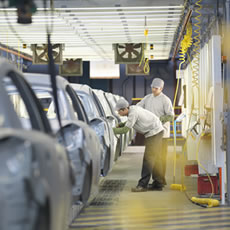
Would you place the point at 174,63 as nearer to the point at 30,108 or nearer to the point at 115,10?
the point at 115,10

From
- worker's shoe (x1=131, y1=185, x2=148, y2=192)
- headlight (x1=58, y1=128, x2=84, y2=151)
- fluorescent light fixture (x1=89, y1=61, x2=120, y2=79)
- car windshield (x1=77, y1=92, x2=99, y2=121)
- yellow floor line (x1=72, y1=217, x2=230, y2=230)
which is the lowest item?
worker's shoe (x1=131, y1=185, x2=148, y2=192)

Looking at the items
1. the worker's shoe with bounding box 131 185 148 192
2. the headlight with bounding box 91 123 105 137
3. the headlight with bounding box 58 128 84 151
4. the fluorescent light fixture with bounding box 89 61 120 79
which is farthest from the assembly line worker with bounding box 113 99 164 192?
the fluorescent light fixture with bounding box 89 61 120 79

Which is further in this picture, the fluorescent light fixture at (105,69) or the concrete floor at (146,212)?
the fluorescent light fixture at (105,69)

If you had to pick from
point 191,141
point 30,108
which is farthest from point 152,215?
point 30,108

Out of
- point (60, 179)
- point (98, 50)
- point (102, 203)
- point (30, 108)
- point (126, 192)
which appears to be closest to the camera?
point (60, 179)

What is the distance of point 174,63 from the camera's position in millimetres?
25250

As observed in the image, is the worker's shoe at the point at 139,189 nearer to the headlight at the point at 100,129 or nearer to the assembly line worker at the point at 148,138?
the assembly line worker at the point at 148,138

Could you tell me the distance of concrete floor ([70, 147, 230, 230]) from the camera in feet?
20.1

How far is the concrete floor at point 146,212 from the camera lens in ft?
20.1

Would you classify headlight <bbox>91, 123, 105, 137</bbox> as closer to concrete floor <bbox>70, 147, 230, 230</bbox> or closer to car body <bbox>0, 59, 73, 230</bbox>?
concrete floor <bbox>70, 147, 230, 230</bbox>

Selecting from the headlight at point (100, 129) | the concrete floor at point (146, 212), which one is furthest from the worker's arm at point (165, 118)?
the headlight at point (100, 129)

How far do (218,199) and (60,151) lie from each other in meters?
5.50

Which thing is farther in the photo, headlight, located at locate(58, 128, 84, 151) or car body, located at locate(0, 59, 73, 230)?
headlight, located at locate(58, 128, 84, 151)

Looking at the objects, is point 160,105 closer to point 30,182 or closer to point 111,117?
point 111,117
